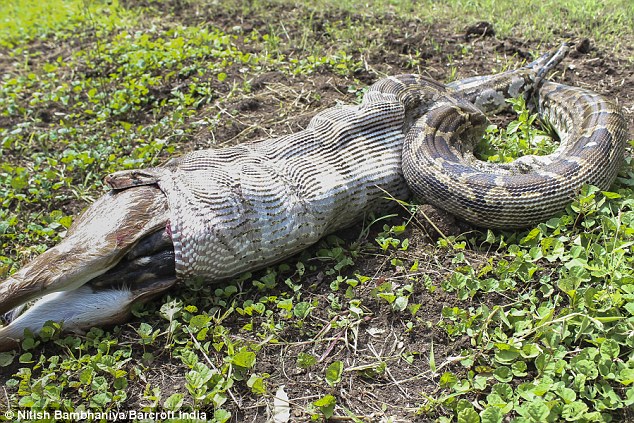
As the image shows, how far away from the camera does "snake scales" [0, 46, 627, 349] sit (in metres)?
3.75

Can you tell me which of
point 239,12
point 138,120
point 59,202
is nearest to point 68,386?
point 59,202

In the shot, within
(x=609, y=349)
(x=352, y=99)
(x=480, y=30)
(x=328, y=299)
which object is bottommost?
(x=328, y=299)

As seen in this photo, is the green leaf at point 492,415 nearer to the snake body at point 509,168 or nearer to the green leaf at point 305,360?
the green leaf at point 305,360

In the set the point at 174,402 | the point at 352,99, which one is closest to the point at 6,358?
the point at 174,402

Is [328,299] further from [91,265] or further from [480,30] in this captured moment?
[480,30]

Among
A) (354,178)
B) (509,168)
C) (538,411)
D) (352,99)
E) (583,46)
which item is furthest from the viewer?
(583,46)

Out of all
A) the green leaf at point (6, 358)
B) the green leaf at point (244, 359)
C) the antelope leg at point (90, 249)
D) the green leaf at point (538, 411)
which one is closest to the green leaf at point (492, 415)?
the green leaf at point (538, 411)

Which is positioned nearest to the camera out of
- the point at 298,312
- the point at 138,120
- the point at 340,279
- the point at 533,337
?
the point at 533,337

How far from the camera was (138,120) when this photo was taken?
244 inches

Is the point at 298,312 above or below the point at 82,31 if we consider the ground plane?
below

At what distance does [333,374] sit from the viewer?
10.9 feet

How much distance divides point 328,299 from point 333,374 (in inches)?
27.7

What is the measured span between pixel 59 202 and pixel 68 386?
2224 millimetres

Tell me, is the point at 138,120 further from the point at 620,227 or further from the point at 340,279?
the point at 620,227
